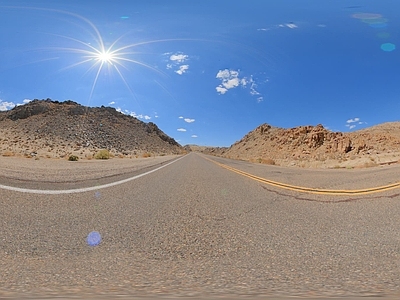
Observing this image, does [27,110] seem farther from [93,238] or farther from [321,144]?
[93,238]

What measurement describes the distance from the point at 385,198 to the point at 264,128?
9359cm

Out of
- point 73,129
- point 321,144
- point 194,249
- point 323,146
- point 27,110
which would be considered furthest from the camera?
point 27,110

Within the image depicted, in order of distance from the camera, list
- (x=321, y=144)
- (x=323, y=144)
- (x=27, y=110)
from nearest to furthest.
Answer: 1. (x=323, y=144)
2. (x=321, y=144)
3. (x=27, y=110)

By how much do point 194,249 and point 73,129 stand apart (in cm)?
9266

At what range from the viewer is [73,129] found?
87.2 m

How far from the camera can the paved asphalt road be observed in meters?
2.46

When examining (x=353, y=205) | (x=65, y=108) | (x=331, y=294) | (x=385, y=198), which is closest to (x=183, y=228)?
(x=331, y=294)

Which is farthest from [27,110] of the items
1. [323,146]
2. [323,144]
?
[323,146]

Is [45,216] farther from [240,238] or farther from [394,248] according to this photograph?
[394,248]

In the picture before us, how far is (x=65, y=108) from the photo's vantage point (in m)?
103

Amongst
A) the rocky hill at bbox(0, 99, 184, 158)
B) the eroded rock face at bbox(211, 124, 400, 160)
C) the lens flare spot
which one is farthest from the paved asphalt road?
the rocky hill at bbox(0, 99, 184, 158)

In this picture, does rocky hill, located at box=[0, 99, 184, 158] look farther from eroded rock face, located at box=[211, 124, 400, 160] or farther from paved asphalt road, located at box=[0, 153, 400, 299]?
paved asphalt road, located at box=[0, 153, 400, 299]

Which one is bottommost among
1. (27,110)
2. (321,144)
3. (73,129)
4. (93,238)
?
(93,238)

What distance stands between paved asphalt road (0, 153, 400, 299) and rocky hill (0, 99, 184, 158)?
214 ft
